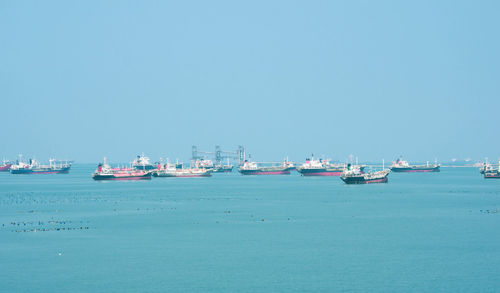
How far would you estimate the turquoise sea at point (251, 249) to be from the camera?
42.9 m

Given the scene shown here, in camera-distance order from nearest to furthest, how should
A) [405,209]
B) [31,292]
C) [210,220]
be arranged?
[31,292]
[210,220]
[405,209]

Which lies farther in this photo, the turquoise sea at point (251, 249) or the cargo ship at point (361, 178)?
the cargo ship at point (361, 178)

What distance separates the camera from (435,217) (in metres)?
79.9

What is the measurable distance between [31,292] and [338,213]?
51.3 m

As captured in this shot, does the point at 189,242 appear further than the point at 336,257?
Yes

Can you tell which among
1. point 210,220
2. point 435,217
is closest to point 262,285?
point 210,220

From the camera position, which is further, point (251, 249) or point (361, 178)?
point (361, 178)

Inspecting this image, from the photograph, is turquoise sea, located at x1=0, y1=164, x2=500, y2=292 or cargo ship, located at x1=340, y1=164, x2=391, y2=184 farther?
cargo ship, located at x1=340, y1=164, x2=391, y2=184

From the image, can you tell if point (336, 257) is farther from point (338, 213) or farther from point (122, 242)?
Answer: point (338, 213)

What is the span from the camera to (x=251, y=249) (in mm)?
55562

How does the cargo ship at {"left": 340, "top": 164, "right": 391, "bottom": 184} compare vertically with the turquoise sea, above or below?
above

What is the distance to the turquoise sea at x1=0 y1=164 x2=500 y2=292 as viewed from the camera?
42.9 meters

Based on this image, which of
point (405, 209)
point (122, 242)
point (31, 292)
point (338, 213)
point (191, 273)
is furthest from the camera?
point (405, 209)

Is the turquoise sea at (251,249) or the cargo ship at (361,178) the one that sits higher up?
the cargo ship at (361,178)
